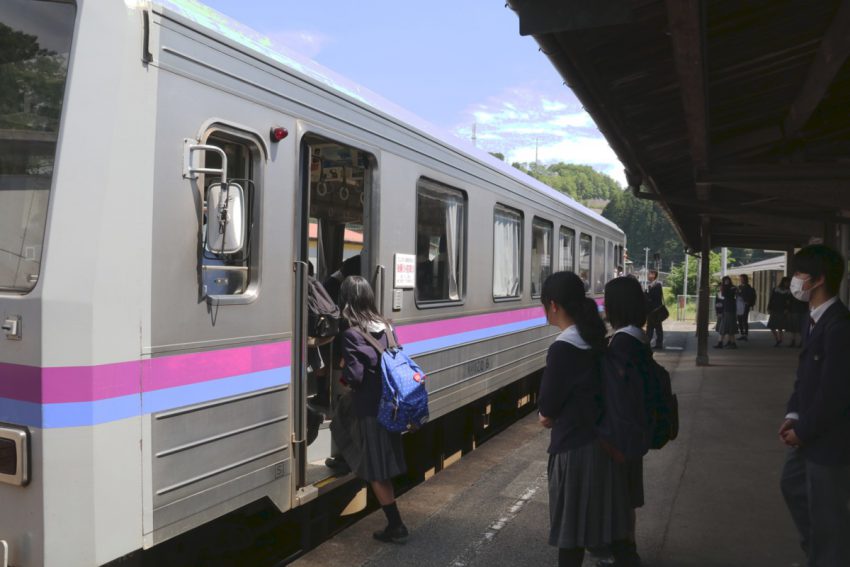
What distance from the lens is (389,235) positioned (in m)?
5.14

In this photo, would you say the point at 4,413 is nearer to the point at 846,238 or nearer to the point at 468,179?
the point at 468,179

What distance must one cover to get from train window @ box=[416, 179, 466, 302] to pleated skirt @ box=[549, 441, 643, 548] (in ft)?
7.74

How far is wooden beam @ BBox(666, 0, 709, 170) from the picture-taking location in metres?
4.32

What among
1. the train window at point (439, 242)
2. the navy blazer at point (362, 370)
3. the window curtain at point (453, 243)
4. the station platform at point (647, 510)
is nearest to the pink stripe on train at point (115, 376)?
the navy blazer at point (362, 370)

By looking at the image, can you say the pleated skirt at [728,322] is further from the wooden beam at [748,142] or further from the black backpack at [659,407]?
the black backpack at [659,407]

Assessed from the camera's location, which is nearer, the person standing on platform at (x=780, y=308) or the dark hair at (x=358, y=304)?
the dark hair at (x=358, y=304)

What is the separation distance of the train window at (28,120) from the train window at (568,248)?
7955 millimetres

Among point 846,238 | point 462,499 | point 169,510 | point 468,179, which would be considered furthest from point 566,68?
point 846,238

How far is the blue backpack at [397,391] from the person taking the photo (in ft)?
14.2

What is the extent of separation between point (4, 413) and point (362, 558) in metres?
2.18

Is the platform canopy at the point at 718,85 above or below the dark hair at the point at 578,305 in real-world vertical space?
above

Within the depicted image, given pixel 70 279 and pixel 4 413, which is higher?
pixel 70 279

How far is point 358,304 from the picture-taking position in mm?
4383

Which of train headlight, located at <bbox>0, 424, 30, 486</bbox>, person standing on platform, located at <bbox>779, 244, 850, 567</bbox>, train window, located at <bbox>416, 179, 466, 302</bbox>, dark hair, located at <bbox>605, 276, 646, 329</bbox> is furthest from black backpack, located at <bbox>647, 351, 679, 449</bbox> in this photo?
train headlight, located at <bbox>0, 424, 30, 486</bbox>
